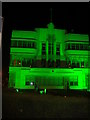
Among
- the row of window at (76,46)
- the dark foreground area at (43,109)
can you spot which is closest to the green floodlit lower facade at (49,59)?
the row of window at (76,46)

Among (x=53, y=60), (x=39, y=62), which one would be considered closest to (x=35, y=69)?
(x=39, y=62)

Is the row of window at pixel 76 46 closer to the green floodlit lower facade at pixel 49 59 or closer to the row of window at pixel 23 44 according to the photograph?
the green floodlit lower facade at pixel 49 59

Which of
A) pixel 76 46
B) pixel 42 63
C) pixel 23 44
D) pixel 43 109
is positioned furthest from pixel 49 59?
pixel 43 109

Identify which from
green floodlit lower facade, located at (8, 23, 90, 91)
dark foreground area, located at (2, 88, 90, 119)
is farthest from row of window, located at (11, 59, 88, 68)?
dark foreground area, located at (2, 88, 90, 119)

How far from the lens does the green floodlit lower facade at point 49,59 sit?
12008 millimetres

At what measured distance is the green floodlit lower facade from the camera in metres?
12.0

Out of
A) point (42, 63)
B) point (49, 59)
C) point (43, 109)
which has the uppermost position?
point (49, 59)

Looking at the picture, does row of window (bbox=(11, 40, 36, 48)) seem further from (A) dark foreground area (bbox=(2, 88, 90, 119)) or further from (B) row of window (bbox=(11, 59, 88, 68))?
(A) dark foreground area (bbox=(2, 88, 90, 119))

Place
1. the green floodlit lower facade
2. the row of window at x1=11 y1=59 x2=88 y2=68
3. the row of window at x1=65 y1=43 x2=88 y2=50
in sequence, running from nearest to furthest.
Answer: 1. the green floodlit lower facade
2. the row of window at x1=11 y1=59 x2=88 y2=68
3. the row of window at x1=65 y1=43 x2=88 y2=50

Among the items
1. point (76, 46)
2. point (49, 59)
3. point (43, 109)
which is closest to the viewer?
A: point (43, 109)

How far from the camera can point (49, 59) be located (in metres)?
12.5

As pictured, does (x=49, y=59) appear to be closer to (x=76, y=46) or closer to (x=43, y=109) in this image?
(x=76, y=46)

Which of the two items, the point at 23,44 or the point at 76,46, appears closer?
the point at 23,44

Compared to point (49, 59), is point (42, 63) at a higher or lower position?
lower
